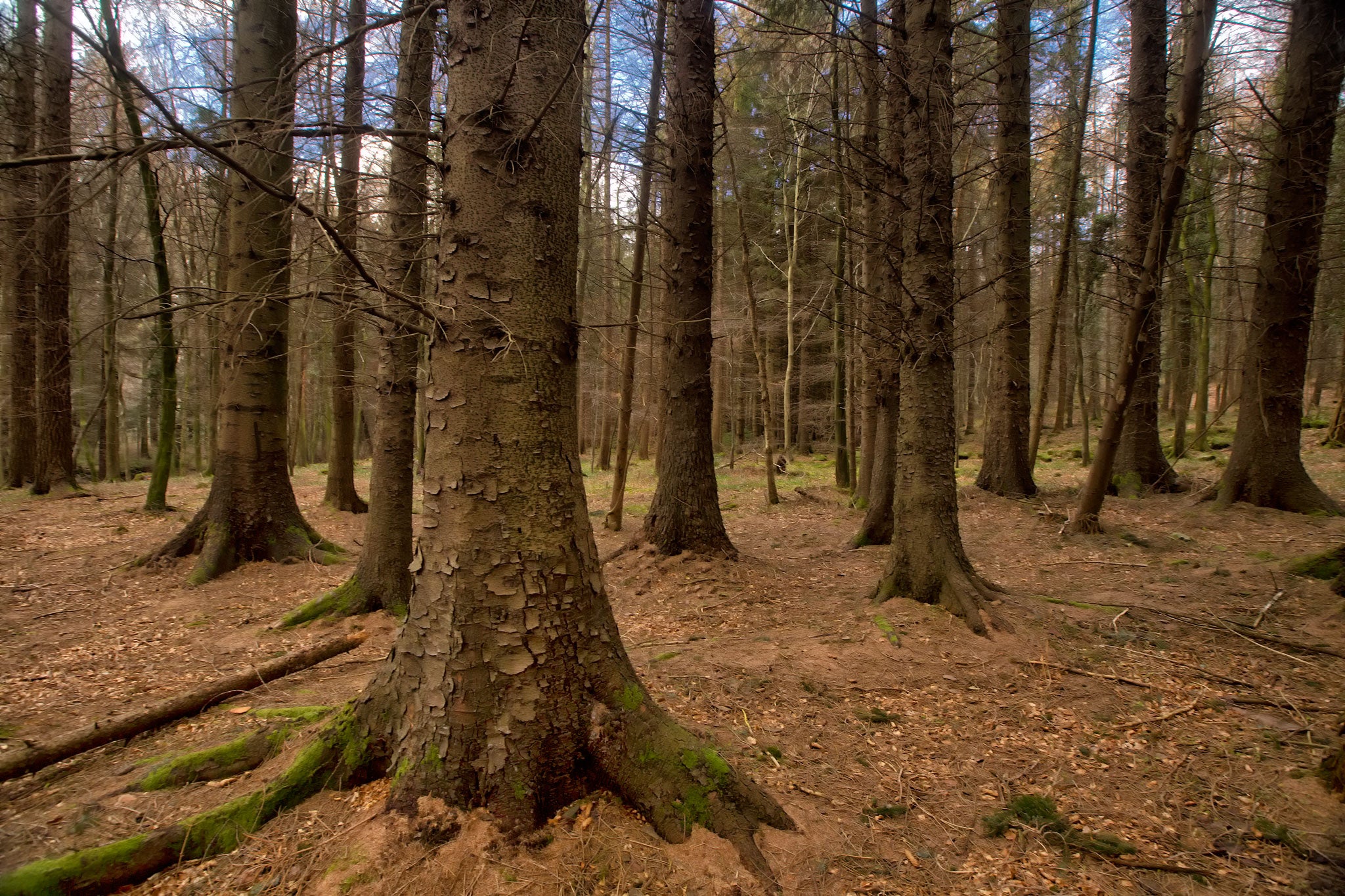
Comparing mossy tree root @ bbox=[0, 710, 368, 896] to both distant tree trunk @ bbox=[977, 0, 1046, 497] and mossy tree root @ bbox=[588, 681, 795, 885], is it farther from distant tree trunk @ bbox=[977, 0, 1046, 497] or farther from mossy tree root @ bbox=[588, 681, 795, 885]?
distant tree trunk @ bbox=[977, 0, 1046, 497]

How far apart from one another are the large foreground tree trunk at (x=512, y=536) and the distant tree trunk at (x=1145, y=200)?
9.11 m

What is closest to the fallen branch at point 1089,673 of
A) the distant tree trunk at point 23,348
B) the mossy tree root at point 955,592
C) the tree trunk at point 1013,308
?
the mossy tree root at point 955,592

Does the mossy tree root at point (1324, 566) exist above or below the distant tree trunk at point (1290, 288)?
below

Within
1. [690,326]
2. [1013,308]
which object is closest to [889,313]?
[690,326]

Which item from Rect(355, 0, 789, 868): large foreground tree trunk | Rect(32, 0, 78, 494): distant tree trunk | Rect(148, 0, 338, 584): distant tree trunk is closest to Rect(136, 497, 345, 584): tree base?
Rect(148, 0, 338, 584): distant tree trunk

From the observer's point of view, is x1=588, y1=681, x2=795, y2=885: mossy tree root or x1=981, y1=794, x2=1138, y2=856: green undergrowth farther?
x1=981, y1=794, x2=1138, y2=856: green undergrowth

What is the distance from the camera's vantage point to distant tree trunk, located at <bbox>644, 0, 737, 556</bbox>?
768cm

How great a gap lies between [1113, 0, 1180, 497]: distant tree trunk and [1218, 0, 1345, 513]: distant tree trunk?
125 cm

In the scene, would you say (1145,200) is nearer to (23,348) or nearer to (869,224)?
(869,224)

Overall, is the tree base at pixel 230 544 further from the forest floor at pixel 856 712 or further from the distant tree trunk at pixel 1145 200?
the distant tree trunk at pixel 1145 200

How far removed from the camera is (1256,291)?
8617mm

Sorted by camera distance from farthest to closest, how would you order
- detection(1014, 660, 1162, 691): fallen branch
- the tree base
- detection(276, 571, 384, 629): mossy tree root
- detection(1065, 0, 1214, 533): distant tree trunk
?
the tree base, detection(1065, 0, 1214, 533): distant tree trunk, detection(276, 571, 384, 629): mossy tree root, detection(1014, 660, 1162, 691): fallen branch

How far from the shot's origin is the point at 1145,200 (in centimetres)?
969

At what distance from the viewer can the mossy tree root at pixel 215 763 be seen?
2.86m
